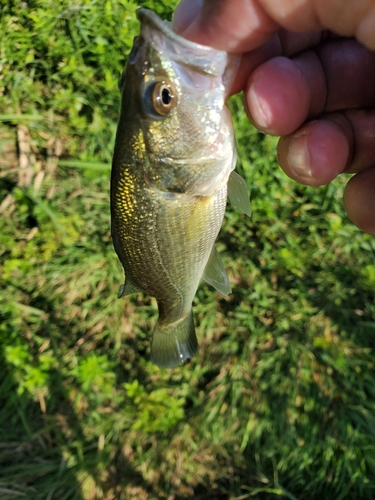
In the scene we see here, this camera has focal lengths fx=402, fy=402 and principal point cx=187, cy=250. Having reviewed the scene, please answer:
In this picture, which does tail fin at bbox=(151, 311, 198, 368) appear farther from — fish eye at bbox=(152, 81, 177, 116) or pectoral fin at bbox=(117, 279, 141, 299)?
fish eye at bbox=(152, 81, 177, 116)

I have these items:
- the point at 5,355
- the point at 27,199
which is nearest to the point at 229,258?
the point at 27,199

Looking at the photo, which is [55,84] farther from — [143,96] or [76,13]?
[143,96]

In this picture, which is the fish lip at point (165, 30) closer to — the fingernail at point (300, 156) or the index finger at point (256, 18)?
the index finger at point (256, 18)

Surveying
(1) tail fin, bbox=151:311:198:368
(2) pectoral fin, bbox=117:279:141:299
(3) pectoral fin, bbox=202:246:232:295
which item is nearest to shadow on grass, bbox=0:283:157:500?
(1) tail fin, bbox=151:311:198:368

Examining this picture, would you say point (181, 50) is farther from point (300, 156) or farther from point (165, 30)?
point (300, 156)

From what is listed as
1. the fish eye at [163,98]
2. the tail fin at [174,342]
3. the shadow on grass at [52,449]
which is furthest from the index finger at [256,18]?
the shadow on grass at [52,449]

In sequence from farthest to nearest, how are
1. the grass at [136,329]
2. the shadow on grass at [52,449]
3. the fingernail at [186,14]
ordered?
the shadow on grass at [52,449], the grass at [136,329], the fingernail at [186,14]

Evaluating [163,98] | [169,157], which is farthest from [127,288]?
[163,98]

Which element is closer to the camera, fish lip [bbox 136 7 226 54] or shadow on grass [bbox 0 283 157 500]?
fish lip [bbox 136 7 226 54]
